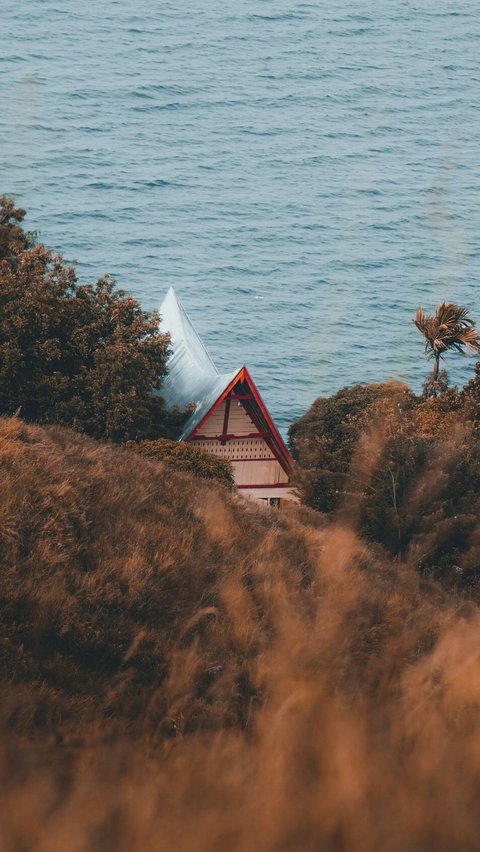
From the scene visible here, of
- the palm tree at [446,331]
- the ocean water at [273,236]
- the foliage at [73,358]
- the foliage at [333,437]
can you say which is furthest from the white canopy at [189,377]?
the ocean water at [273,236]

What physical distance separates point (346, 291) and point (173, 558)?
118m

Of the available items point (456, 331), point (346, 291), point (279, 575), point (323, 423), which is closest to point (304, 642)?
point (279, 575)

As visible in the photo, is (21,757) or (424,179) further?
(424,179)

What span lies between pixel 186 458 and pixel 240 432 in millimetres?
9788

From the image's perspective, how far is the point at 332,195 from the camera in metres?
173

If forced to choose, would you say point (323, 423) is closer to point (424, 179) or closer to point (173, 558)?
point (173, 558)

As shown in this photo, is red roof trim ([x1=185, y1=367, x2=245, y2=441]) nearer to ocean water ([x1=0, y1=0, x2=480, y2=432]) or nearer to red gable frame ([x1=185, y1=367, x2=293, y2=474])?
red gable frame ([x1=185, y1=367, x2=293, y2=474])

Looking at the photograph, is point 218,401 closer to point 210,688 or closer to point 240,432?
point 240,432

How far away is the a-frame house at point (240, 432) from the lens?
40031 millimetres

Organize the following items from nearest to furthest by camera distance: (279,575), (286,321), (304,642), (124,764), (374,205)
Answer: (124,764) < (304,642) < (279,575) < (286,321) < (374,205)

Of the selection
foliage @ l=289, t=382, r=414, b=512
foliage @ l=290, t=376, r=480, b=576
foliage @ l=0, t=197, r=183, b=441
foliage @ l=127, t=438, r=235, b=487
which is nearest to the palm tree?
foliage @ l=289, t=382, r=414, b=512

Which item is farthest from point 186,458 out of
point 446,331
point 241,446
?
point 446,331

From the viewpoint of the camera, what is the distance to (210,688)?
9.09 m

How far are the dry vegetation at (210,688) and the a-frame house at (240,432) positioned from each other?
2406 cm
